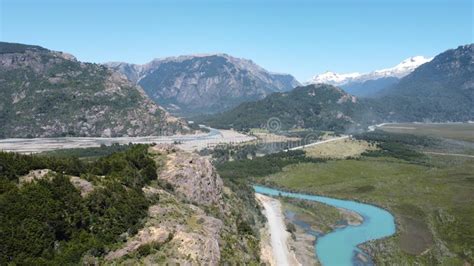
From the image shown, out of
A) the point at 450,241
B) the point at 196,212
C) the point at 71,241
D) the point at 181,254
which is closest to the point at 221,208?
the point at 196,212

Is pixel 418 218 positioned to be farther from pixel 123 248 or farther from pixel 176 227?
pixel 123 248

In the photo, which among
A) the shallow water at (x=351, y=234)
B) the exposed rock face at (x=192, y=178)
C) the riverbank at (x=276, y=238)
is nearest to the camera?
the exposed rock face at (x=192, y=178)

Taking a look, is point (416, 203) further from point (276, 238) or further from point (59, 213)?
point (59, 213)

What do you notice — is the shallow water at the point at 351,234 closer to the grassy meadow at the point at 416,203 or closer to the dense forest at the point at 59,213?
the grassy meadow at the point at 416,203

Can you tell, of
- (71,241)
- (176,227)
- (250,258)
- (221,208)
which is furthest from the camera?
(221,208)

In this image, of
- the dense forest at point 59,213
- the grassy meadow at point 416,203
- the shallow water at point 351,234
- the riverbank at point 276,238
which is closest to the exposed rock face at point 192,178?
the dense forest at point 59,213

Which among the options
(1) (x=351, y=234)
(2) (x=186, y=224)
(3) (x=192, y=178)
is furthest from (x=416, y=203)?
(2) (x=186, y=224)

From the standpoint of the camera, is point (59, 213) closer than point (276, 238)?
Yes
